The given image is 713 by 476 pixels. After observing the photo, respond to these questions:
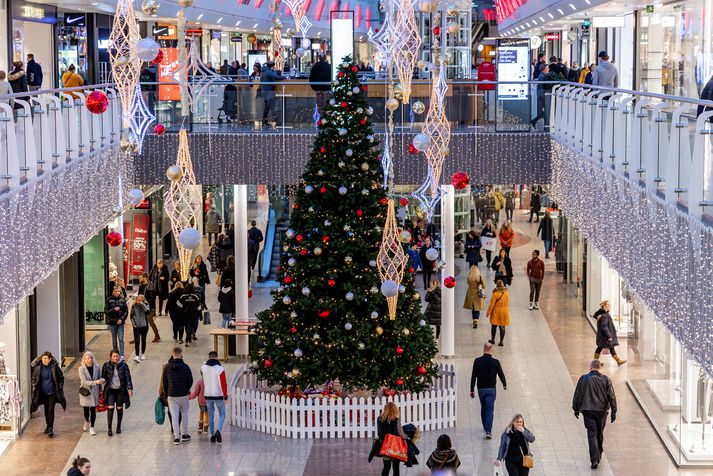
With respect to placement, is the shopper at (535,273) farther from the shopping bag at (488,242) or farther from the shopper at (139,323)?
the shopper at (139,323)

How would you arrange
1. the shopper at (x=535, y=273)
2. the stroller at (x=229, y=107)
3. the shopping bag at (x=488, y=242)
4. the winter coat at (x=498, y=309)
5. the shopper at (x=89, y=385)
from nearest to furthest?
1. the shopper at (x=89, y=385)
2. the stroller at (x=229, y=107)
3. the winter coat at (x=498, y=309)
4. the shopper at (x=535, y=273)
5. the shopping bag at (x=488, y=242)

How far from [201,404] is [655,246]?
7.97m

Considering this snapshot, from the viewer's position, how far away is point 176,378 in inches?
707

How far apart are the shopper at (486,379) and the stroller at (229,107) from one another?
7415 mm

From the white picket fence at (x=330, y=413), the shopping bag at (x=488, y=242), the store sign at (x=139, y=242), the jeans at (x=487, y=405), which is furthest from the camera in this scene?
the shopping bag at (x=488, y=242)

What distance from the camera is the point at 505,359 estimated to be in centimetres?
2402

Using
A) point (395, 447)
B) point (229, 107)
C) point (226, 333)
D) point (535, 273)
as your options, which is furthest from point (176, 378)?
point (535, 273)

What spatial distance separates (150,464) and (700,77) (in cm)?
1161

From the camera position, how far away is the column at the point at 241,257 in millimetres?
24172

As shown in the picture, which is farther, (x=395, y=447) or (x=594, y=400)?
(x=594, y=400)

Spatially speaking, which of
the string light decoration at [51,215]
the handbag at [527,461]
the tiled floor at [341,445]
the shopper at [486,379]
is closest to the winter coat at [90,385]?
the tiled floor at [341,445]

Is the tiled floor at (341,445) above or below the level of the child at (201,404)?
below

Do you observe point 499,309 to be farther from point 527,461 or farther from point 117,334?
point 527,461

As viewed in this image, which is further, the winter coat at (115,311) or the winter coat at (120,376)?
the winter coat at (115,311)
